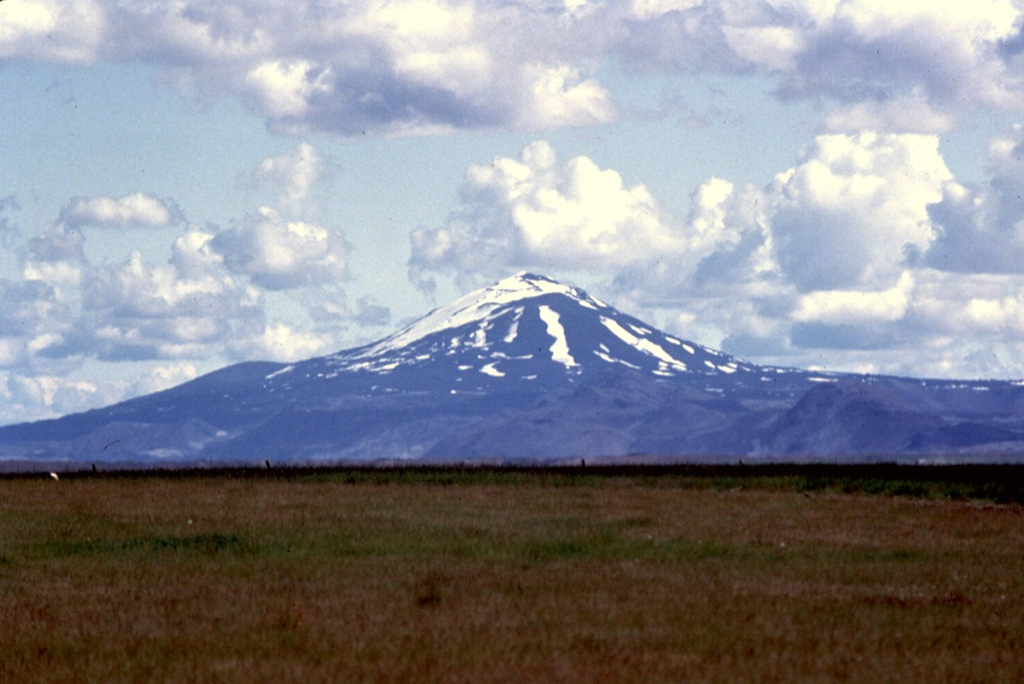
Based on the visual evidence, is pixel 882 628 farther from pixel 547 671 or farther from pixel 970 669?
pixel 547 671

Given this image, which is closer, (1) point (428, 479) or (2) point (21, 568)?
(2) point (21, 568)

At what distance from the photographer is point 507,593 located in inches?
1412

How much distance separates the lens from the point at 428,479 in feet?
376

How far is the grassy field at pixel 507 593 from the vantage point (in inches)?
1046

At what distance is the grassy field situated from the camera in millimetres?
26562

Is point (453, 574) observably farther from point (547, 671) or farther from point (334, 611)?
point (547, 671)

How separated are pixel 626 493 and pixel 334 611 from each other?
52834 millimetres

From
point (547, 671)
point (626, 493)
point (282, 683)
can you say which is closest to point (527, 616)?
point (547, 671)

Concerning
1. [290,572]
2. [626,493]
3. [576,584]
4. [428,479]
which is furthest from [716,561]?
[428,479]

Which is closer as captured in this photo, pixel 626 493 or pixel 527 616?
pixel 527 616

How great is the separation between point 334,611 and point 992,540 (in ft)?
92.0

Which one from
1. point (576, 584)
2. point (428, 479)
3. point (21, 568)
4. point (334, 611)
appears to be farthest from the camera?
point (428, 479)

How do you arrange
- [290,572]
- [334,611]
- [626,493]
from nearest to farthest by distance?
1. [334,611]
2. [290,572]
3. [626,493]

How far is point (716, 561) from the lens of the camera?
4303 cm
